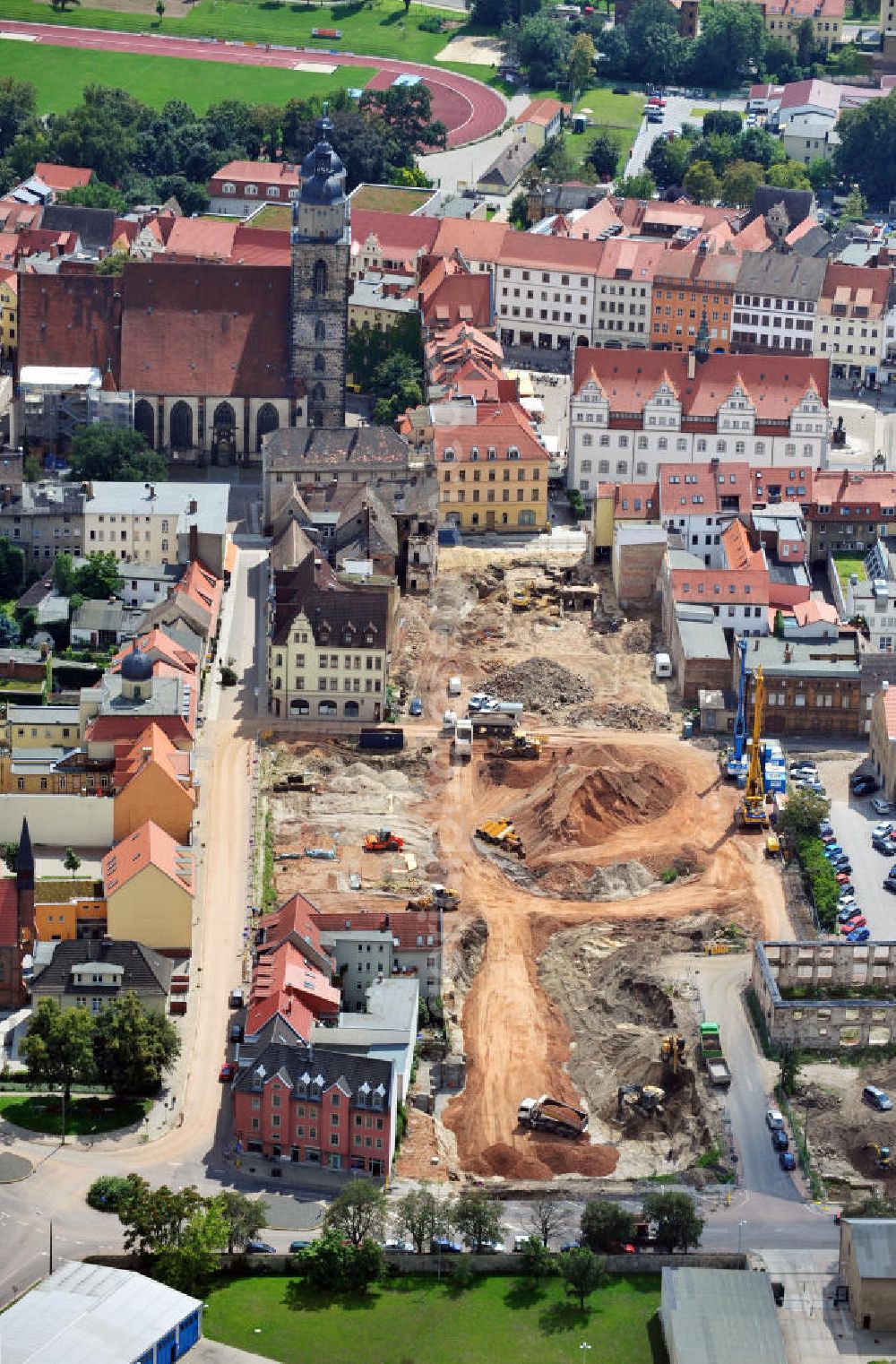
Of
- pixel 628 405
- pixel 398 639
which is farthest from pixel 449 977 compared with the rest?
pixel 628 405

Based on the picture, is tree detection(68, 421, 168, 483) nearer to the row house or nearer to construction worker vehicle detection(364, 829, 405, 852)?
the row house

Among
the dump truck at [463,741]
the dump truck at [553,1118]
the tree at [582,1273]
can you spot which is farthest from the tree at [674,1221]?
the dump truck at [463,741]

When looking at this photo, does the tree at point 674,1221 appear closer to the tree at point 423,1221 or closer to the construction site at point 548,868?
the construction site at point 548,868

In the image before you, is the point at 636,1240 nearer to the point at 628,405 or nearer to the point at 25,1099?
the point at 25,1099

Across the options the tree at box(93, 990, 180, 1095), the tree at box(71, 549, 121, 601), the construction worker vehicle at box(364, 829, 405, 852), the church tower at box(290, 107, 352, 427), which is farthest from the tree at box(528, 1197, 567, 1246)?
the church tower at box(290, 107, 352, 427)

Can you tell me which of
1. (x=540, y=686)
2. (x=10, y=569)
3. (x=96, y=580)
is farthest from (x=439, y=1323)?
(x=10, y=569)

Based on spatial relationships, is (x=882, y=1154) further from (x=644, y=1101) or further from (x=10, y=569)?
(x=10, y=569)
